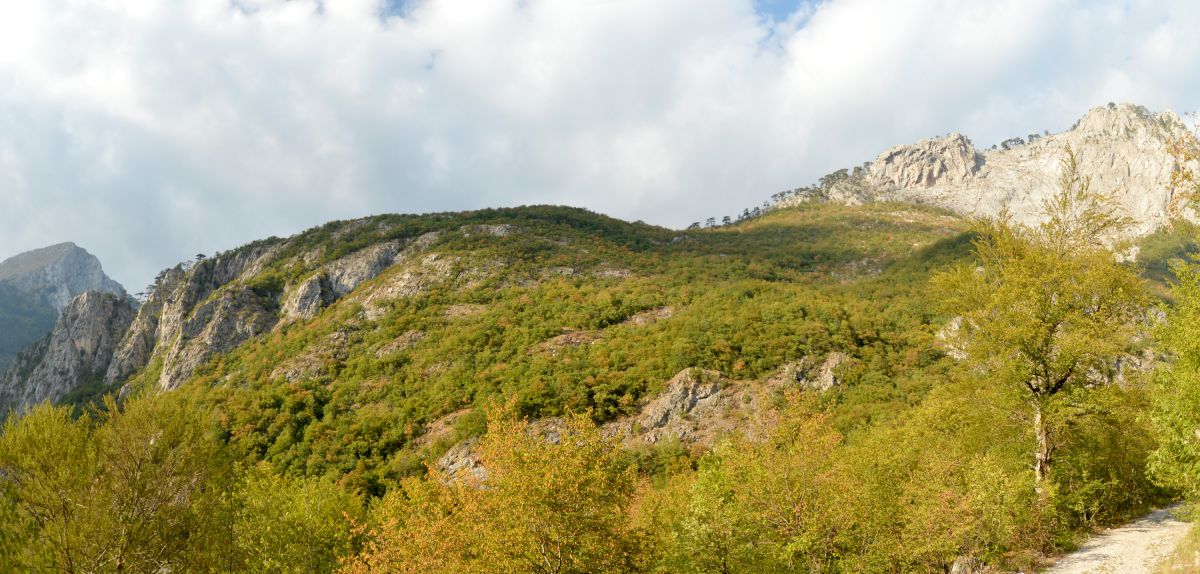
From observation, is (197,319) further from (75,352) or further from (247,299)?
(75,352)

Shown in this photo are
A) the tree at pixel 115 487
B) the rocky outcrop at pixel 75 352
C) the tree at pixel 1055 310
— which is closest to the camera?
the tree at pixel 115 487

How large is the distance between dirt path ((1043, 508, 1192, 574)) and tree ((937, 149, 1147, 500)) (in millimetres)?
2300

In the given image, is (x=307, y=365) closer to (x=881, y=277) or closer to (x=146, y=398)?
(x=146, y=398)

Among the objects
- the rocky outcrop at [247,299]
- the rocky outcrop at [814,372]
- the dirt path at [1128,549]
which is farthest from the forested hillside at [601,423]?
the dirt path at [1128,549]

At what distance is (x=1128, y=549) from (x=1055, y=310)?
8.27 m

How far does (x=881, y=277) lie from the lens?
103875 mm

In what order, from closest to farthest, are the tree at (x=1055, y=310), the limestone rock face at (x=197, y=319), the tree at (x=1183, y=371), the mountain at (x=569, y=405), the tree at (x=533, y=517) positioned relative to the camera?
1. the tree at (x=1183, y=371)
2. the tree at (x=533, y=517)
3. the mountain at (x=569, y=405)
4. the tree at (x=1055, y=310)
5. the limestone rock face at (x=197, y=319)

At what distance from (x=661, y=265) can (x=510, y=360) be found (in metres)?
44.3

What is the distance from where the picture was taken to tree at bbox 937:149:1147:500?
2050cm

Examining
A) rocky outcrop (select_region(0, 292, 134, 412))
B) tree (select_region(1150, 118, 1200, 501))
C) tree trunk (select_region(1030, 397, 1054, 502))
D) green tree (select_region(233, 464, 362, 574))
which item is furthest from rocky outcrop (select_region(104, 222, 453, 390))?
tree (select_region(1150, 118, 1200, 501))

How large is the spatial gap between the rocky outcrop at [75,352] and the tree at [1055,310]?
154 metres

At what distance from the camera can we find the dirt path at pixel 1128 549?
16.8m

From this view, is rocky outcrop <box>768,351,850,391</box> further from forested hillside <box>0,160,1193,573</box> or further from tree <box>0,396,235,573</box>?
tree <box>0,396,235,573</box>

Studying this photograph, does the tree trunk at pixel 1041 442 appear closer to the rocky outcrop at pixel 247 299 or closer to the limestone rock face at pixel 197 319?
the rocky outcrop at pixel 247 299
